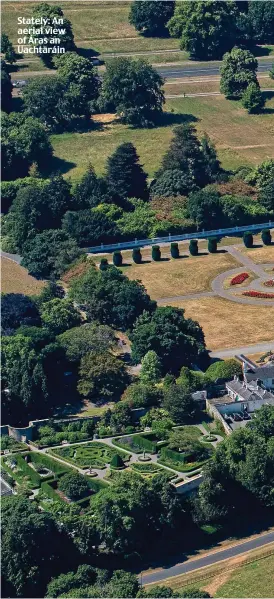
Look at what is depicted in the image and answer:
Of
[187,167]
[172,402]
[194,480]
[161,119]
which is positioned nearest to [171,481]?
[194,480]

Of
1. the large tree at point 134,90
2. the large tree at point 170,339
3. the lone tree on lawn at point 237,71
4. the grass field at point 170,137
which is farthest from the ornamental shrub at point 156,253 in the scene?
the lone tree on lawn at point 237,71

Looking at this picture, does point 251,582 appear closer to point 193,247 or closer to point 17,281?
point 17,281

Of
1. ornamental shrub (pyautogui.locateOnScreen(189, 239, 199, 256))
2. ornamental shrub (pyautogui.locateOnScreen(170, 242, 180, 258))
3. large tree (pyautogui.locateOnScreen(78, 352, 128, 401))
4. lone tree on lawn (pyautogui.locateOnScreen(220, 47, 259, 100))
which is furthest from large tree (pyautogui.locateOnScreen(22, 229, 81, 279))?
lone tree on lawn (pyautogui.locateOnScreen(220, 47, 259, 100))

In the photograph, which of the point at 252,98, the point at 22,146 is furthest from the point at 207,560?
the point at 252,98

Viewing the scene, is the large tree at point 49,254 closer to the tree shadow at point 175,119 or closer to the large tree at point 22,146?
the large tree at point 22,146

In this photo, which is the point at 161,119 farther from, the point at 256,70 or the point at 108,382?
the point at 108,382

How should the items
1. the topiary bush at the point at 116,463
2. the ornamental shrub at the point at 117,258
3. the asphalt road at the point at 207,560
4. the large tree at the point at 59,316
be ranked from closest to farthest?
the asphalt road at the point at 207,560, the topiary bush at the point at 116,463, the large tree at the point at 59,316, the ornamental shrub at the point at 117,258

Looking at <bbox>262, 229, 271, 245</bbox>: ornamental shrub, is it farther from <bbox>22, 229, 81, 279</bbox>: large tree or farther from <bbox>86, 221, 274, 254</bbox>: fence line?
<bbox>22, 229, 81, 279</bbox>: large tree
